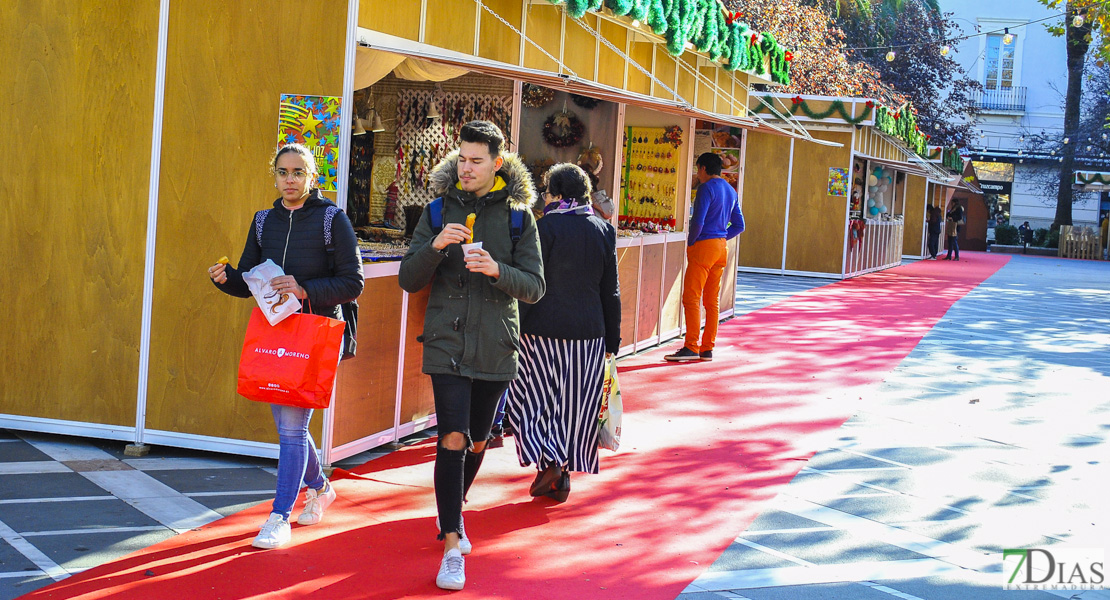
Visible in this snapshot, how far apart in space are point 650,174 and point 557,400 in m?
6.18

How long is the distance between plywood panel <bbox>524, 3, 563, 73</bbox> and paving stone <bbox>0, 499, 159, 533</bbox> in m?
4.53

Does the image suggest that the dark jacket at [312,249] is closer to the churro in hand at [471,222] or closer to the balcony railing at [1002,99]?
the churro in hand at [471,222]

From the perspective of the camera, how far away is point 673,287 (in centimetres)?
1089

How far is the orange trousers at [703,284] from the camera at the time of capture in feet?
30.7

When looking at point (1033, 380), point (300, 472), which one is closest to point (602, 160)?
point (1033, 380)

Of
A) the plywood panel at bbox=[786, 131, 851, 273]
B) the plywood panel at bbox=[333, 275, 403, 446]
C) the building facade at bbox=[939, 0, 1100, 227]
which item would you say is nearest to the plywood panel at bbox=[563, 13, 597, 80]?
the plywood panel at bbox=[333, 275, 403, 446]

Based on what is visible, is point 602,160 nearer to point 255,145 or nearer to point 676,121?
point 676,121

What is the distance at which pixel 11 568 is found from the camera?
3.83 metres

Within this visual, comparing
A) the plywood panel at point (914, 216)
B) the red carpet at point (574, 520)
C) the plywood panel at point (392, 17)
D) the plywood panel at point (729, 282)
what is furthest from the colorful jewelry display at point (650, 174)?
the plywood panel at point (914, 216)

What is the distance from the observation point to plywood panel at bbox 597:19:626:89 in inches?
364

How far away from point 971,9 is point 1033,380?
125ft

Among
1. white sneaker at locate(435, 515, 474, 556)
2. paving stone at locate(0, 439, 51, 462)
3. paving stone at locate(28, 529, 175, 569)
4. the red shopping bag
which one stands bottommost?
paving stone at locate(28, 529, 175, 569)

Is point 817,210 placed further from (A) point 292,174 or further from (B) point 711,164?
(A) point 292,174

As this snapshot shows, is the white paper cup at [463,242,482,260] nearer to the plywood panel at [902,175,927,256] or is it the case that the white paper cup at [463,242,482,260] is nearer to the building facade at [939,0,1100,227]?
the plywood panel at [902,175,927,256]
